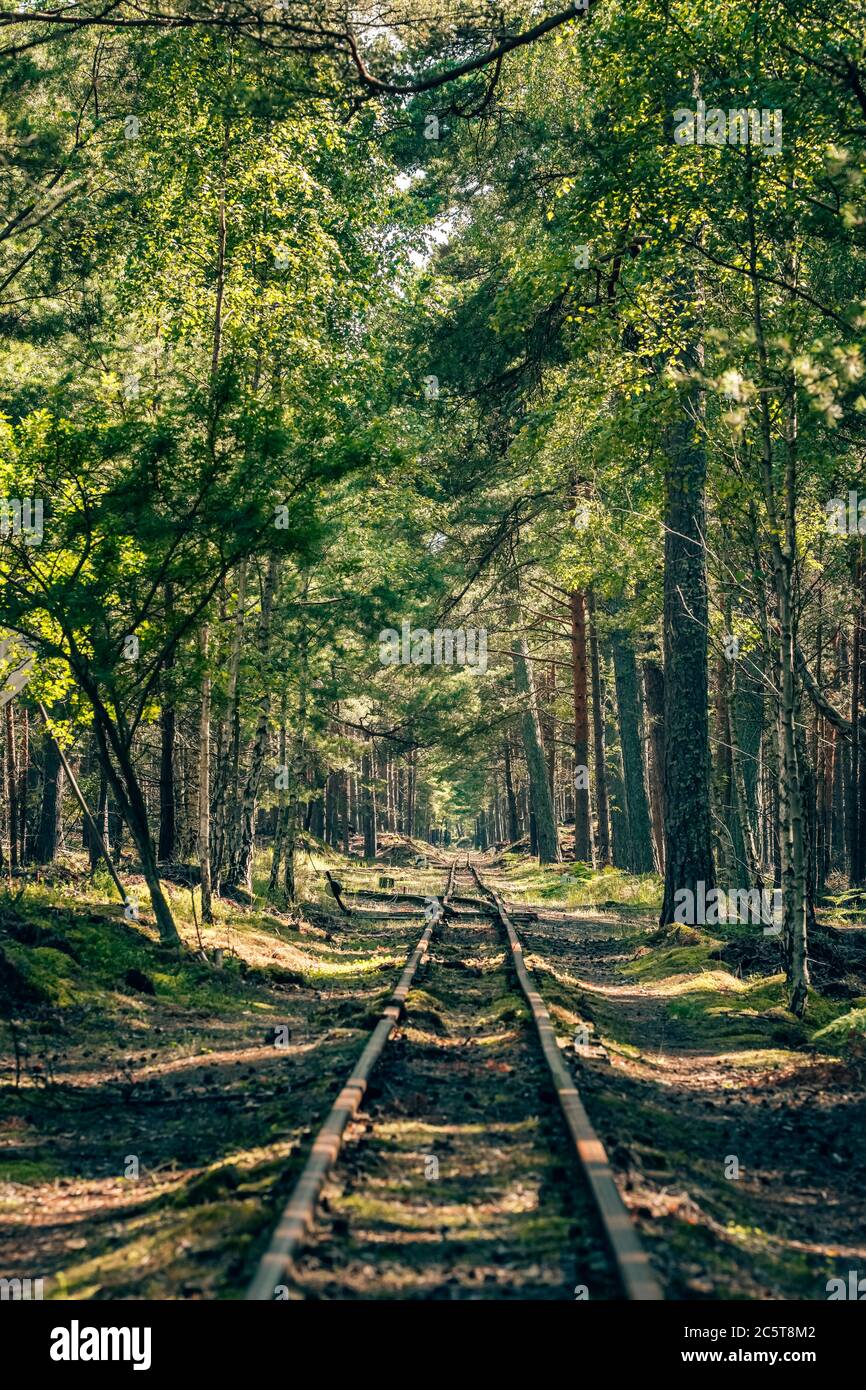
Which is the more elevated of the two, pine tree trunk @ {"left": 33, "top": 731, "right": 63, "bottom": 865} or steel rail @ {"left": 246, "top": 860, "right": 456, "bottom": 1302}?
pine tree trunk @ {"left": 33, "top": 731, "right": 63, "bottom": 865}

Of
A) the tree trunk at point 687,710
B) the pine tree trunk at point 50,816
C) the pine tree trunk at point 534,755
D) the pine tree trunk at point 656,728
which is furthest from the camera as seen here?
the pine tree trunk at point 534,755

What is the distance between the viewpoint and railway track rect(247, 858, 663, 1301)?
4.49m

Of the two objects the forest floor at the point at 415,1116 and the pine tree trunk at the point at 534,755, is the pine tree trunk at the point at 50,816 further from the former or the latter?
the pine tree trunk at the point at 534,755

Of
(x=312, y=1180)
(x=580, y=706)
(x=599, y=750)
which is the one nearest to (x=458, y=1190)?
(x=312, y=1180)

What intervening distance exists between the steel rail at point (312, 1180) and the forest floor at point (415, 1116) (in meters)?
0.12

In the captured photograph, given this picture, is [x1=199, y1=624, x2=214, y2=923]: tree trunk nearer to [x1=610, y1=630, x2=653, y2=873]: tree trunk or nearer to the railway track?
the railway track

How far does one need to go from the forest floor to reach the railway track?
0.8 inches

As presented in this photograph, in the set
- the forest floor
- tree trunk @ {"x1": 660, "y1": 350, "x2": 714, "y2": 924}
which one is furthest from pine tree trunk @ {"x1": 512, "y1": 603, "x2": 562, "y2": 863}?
the forest floor

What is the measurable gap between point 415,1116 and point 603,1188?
2.01 m

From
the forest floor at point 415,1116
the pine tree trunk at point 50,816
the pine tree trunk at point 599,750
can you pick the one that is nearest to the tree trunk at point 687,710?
the forest floor at point 415,1116

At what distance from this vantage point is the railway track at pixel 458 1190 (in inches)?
177

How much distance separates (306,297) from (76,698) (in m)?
6.13

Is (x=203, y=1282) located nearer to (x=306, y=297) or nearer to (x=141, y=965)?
(x=141, y=965)
